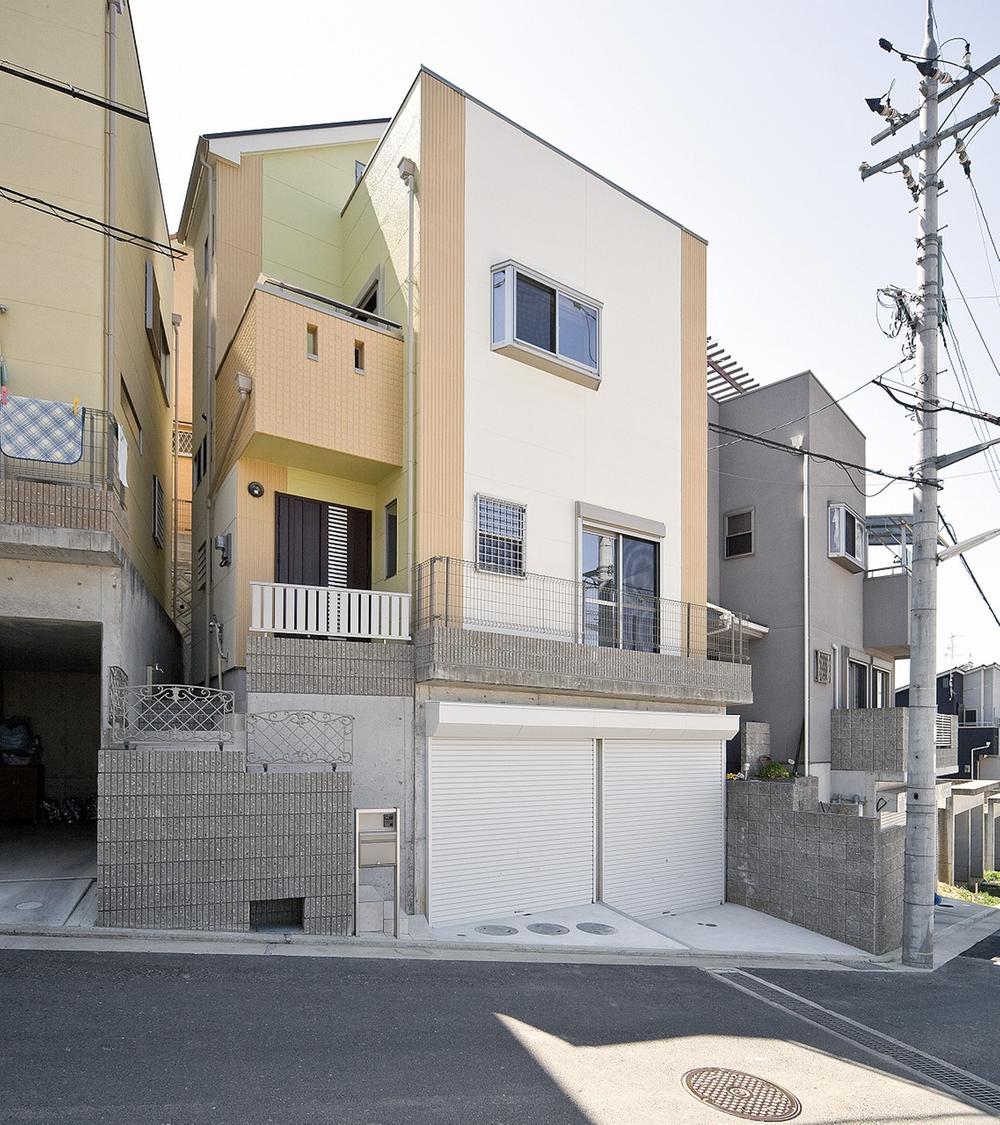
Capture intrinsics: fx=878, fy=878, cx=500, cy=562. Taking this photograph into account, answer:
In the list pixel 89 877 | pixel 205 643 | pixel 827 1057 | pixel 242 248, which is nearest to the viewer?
pixel 827 1057

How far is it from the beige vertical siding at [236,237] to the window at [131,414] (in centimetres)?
219

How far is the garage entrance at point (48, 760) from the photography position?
381 inches

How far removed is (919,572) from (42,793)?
14530 mm

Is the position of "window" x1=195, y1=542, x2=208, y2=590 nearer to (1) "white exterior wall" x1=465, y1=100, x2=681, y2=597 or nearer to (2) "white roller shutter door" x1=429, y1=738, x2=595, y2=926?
(1) "white exterior wall" x1=465, y1=100, x2=681, y2=597

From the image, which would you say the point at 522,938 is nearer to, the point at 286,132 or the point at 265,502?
the point at 265,502

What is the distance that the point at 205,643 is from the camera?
45.8 ft

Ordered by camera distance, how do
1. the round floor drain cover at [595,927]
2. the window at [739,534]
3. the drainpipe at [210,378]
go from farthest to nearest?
the window at [739,534], the drainpipe at [210,378], the round floor drain cover at [595,927]

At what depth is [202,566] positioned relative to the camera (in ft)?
49.5

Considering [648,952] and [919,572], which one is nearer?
[648,952]

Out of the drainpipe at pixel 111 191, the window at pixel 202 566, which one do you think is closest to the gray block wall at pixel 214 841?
the drainpipe at pixel 111 191

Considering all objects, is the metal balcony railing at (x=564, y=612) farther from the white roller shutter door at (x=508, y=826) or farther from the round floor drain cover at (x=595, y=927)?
the round floor drain cover at (x=595, y=927)

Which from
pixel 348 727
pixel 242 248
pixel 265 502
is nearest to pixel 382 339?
pixel 265 502

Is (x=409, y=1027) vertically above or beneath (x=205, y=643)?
beneath

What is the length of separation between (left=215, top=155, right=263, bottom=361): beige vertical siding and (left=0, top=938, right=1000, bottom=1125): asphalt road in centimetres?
1045
